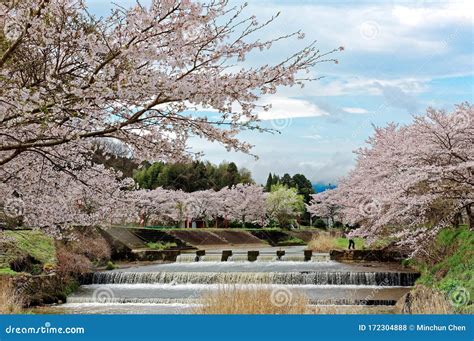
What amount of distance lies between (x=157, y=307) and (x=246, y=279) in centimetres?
381

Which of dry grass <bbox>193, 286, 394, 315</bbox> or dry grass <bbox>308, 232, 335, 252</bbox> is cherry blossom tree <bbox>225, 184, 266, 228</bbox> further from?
dry grass <bbox>193, 286, 394, 315</bbox>

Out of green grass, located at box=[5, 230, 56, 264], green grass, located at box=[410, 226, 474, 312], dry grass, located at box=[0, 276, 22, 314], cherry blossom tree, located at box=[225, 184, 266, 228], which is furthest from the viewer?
cherry blossom tree, located at box=[225, 184, 266, 228]

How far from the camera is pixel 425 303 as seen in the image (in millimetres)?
9766

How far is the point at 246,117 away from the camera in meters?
5.79

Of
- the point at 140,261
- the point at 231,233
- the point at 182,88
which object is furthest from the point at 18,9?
the point at 231,233

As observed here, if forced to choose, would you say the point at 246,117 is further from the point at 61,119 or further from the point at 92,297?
the point at 92,297

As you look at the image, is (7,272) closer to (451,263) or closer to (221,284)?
(221,284)

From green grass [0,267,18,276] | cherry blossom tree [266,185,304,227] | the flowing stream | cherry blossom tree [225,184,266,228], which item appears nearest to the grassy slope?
green grass [0,267,18,276]

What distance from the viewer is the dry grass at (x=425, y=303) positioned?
28.4 feet

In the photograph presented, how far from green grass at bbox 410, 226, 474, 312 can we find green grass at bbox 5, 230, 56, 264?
1098 centimetres

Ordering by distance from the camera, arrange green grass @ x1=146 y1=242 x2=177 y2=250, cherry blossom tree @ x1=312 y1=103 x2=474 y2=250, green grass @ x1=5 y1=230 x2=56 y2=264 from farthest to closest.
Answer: green grass @ x1=146 y1=242 x2=177 y2=250 → green grass @ x1=5 y1=230 x2=56 y2=264 → cherry blossom tree @ x1=312 y1=103 x2=474 y2=250

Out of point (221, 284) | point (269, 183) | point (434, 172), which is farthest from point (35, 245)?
point (269, 183)

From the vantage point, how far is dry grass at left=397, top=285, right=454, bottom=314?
28.4 ft

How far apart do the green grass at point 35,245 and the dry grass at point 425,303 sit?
10.5 meters
